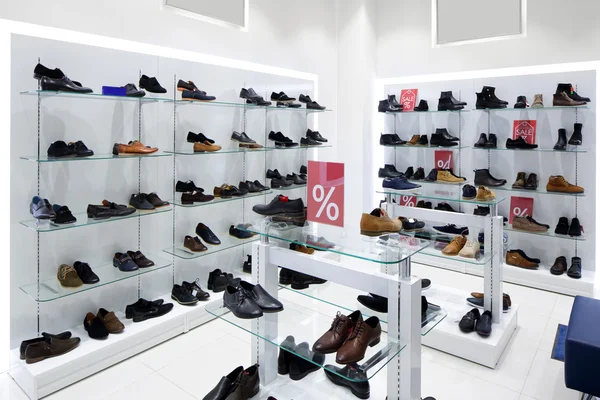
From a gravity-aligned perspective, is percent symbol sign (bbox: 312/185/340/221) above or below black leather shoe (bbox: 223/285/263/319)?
above

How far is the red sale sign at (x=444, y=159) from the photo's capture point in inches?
225

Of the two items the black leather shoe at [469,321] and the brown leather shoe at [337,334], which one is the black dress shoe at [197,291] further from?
the black leather shoe at [469,321]

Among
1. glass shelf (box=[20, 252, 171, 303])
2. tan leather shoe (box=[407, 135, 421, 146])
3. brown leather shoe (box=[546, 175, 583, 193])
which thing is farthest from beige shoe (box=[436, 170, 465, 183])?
glass shelf (box=[20, 252, 171, 303])

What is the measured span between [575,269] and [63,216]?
5068 millimetres

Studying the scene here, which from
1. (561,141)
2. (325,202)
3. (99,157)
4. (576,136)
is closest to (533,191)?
(561,141)

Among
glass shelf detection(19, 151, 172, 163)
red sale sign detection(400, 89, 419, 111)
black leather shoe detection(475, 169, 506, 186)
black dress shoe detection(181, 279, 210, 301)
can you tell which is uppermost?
red sale sign detection(400, 89, 419, 111)

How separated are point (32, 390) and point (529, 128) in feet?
18.2

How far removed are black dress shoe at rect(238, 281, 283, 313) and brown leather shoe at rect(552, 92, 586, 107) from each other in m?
4.21

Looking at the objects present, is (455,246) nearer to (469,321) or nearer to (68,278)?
(469,321)

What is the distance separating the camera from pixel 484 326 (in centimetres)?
318

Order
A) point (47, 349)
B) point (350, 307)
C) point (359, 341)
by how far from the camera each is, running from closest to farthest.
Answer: point (359, 341) → point (350, 307) → point (47, 349)

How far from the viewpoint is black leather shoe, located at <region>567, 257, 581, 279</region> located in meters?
4.48

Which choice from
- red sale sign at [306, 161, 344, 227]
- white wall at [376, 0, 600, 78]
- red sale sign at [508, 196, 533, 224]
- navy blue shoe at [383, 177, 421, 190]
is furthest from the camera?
red sale sign at [508, 196, 533, 224]

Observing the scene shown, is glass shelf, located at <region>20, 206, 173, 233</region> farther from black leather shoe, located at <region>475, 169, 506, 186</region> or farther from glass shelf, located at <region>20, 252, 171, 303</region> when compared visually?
black leather shoe, located at <region>475, 169, 506, 186</region>
